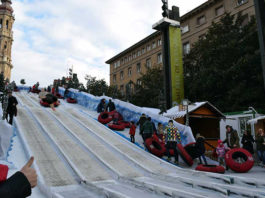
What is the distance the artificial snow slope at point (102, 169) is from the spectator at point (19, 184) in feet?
11.9

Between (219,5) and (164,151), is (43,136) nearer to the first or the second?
(164,151)

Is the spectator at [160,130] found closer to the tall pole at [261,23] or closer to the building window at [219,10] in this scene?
the tall pole at [261,23]

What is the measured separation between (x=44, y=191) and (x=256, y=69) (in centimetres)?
1979

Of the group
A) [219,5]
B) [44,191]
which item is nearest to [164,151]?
[44,191]

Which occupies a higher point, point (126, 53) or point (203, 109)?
point (126, 53)

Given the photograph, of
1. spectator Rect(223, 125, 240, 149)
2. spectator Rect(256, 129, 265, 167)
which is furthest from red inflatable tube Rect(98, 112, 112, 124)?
spectator Rect(256, 129, 265, 167)

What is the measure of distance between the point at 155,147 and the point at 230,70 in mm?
12381

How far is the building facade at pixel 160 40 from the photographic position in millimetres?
31031

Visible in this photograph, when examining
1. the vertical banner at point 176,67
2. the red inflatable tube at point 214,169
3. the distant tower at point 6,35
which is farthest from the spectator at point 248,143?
the distant tower at point 6,35

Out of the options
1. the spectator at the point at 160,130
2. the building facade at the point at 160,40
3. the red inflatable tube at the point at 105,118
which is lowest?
the spectator at the point at 160,130

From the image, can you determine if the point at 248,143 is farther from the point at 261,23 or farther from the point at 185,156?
the point at 261,23

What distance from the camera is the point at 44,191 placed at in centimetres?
577

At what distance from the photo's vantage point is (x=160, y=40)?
4250 cm

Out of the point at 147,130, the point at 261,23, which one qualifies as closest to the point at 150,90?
the point at 261,23
